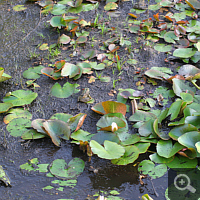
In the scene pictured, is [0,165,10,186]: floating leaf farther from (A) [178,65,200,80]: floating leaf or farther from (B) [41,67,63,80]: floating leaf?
(A) [178,65,200,80]: floating leaf

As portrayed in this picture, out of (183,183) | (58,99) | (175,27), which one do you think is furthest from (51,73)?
(175,27)

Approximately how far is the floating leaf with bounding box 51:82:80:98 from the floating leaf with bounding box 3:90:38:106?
0.17m

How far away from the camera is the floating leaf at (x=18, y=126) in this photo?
167 centimetres

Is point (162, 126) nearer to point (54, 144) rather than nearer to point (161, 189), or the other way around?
point (161, 189)

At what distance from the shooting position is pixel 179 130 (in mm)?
1549

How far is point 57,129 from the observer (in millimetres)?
1617

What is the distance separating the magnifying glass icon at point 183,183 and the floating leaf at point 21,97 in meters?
1.26

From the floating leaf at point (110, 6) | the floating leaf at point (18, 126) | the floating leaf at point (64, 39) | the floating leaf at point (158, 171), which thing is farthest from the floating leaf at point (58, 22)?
the floating leaf at point (158, 171)

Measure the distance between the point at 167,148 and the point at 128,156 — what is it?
27 centimetres

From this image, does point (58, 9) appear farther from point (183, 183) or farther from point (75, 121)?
point (183, 183)

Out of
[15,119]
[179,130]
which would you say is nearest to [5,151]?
[15,119]

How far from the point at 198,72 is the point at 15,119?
1.64 metres

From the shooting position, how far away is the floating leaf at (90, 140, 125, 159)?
1.36 m

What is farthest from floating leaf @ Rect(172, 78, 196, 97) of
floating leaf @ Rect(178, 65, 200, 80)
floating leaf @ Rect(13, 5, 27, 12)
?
floating leaf @ Rect(13, 5, 27, 12)
